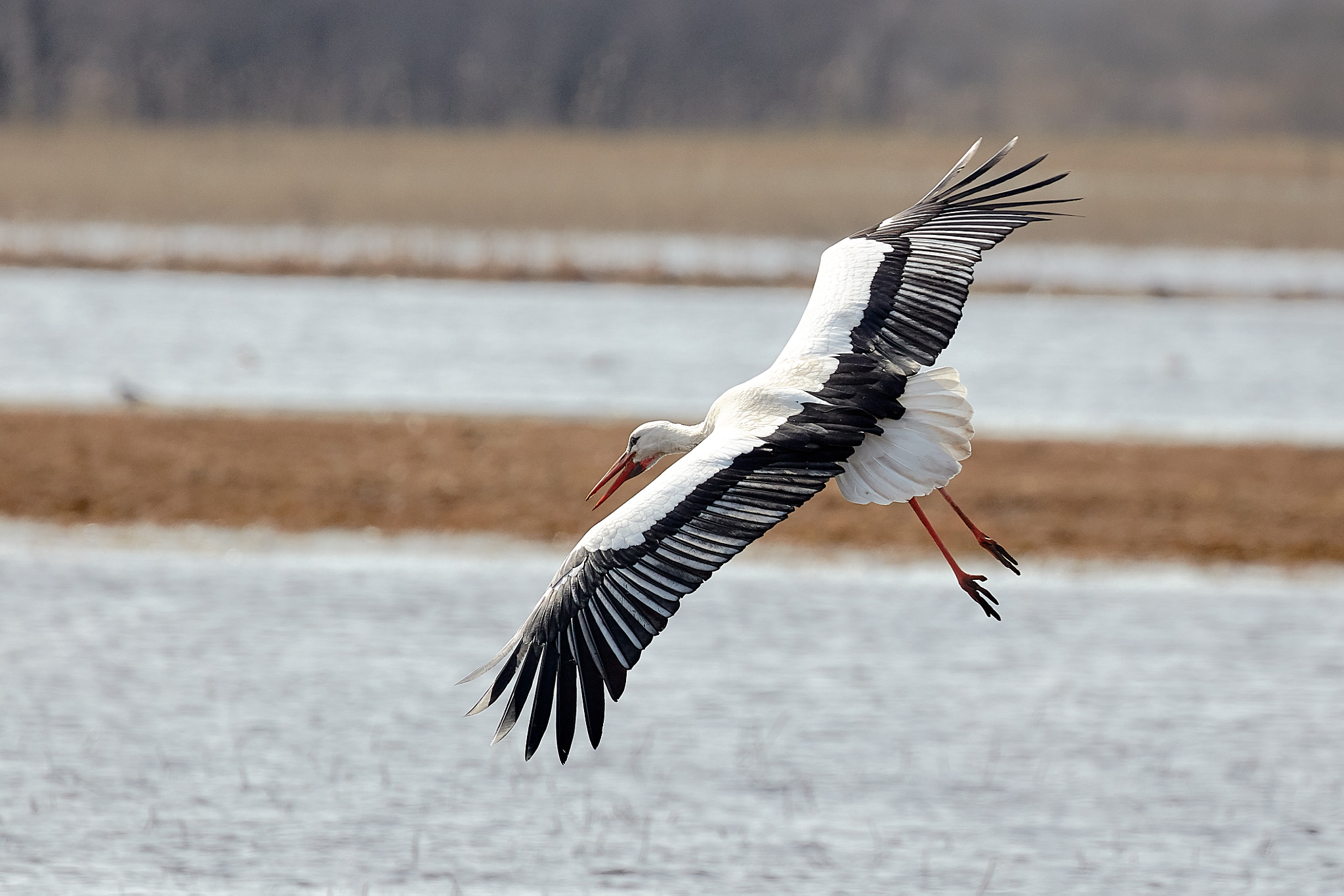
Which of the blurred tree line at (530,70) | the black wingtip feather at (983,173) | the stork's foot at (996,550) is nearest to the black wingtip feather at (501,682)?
the stork's foot at (996,550)

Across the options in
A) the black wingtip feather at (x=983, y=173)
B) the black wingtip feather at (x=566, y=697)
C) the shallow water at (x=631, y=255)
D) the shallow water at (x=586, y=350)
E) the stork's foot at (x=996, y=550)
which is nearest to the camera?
the black wingtip feather at (x=566, y=697)

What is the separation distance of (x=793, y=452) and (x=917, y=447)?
48 centimetres

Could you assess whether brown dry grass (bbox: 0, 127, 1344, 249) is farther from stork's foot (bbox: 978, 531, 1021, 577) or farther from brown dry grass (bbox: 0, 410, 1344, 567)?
stork's foot (bbox: 978, 531, 1021, 577)

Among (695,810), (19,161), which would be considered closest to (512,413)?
(695,810)

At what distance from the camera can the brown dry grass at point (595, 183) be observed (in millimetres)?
29016

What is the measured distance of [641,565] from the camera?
5.17 m

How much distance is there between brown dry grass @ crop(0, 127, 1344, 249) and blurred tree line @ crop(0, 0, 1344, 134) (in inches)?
343

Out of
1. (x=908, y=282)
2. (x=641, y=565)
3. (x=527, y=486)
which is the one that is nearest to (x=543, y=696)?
(x=641, y=565)

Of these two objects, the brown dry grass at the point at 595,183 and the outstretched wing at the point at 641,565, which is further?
the brown dry grass at the point at 595,183

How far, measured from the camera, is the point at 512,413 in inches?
601

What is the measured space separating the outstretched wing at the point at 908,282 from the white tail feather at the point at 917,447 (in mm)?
145

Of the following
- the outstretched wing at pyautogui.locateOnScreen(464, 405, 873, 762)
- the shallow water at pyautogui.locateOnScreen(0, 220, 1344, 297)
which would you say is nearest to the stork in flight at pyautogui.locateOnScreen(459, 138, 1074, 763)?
the outstretched wing at pyautogui.locateOnScreen(464, 405, 873, 762)

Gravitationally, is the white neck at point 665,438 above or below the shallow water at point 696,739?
above

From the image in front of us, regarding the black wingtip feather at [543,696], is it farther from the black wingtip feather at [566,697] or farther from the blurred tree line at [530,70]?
the blurred tree line at [530,70]
